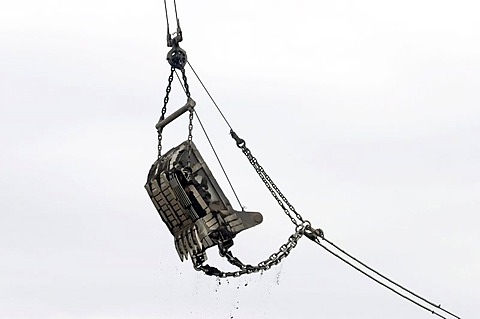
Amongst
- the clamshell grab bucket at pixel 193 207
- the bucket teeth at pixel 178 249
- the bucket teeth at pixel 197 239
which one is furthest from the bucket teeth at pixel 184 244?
the bucket teeth at pixel 197 239

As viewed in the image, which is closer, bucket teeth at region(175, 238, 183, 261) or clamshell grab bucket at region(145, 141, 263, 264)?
clamshell grab bucket at region(145, 141, 263, 264)

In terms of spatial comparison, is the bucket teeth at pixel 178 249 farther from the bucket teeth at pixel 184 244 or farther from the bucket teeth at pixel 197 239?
the bucket teeth at pixel 197 239

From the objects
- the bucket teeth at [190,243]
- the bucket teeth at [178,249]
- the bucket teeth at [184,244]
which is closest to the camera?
the bucket teeth at [190,243]

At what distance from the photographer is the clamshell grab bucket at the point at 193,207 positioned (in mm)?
34125

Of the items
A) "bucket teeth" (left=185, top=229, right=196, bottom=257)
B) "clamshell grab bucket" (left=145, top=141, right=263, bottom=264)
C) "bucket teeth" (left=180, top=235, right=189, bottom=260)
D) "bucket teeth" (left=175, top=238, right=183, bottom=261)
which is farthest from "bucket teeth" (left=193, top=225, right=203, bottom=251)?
"bucket teeth" (left=175, top=238, right=183, bottom=261)

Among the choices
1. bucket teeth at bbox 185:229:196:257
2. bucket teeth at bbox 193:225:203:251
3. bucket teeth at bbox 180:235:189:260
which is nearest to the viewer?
bucket teeth at bbox 193:225:203:251

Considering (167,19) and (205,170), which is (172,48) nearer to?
(167,19)

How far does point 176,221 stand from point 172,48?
430 centimetres

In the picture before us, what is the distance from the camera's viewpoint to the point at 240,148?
35.2 meters

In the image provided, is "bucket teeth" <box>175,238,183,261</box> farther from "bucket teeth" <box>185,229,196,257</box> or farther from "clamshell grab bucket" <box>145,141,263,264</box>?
"bucket teeth" <box>185,229,196,257</box>

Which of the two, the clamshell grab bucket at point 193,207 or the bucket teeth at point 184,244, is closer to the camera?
the clamshell grab bucket at point 193,207

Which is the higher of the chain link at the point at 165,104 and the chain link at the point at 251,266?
the chain link at the point at 165,104

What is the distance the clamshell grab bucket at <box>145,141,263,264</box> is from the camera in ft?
112

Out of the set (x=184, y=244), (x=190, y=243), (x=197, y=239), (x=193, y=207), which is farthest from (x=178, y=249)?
(x=193, y=207)
